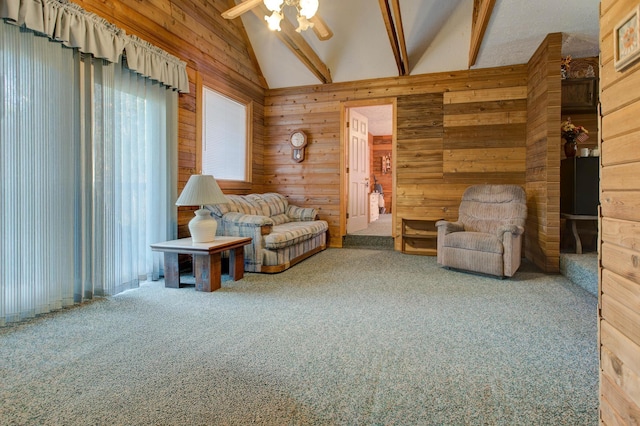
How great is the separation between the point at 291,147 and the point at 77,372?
4.65 m

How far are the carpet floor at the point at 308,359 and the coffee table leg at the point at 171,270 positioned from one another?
18cm

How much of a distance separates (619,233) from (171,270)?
3.23 m

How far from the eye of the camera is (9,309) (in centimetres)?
229

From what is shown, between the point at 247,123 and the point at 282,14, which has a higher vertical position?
the point at 282,14

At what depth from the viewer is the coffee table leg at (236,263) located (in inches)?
138

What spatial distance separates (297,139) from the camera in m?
5.77

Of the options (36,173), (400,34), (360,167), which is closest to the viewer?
(36,173)

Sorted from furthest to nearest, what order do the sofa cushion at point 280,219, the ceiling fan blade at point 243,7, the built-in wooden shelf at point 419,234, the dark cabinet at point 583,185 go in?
the built-in wooden shelf at point 419,234 → the sofa cushion at point 280,219 → the dark cabinet at point 583,185 → the ceiling fan blade at point 243,7

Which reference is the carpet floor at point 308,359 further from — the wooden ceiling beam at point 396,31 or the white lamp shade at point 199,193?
the wooden ceiling beam at point 396,31

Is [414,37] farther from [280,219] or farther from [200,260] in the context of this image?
[200,260]

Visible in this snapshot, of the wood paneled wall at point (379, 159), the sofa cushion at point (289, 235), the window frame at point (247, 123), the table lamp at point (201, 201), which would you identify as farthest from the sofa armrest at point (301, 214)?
the wood paneled wall at point (379, 159)

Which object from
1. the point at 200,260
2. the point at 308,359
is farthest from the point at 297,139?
the point at 308,359

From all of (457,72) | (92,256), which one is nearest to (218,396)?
(92,256)

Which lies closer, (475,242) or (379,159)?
(475,242)
